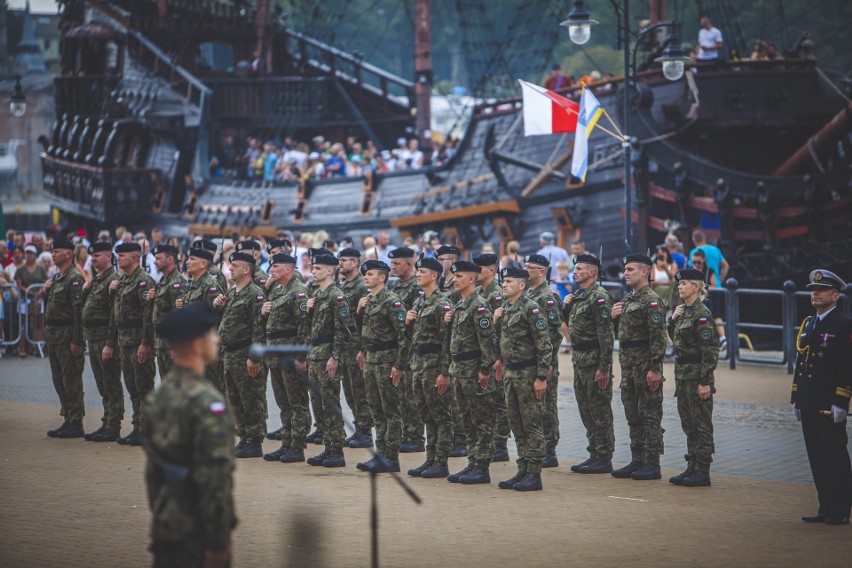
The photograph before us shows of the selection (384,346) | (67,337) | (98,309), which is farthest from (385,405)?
(67,337)

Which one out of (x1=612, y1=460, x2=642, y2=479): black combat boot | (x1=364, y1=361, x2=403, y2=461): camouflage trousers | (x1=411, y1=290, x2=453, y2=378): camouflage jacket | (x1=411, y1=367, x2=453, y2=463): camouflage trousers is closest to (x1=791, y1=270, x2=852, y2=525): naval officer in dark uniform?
(x1=612, y1=460, x2=642, y2=479): black combat boot

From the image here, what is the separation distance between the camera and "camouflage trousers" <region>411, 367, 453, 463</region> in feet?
37.7

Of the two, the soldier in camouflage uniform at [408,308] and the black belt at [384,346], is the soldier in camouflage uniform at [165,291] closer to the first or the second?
the soldier in camouflage uniform at [408,308]

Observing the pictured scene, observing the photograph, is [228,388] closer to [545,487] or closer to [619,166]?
[545,487]

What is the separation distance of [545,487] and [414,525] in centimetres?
179

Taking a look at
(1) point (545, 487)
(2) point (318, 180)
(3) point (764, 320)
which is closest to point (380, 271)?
(1) point (545, 487)

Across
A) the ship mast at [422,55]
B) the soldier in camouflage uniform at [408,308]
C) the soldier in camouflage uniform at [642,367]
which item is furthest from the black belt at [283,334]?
the ship mast at [422,55]

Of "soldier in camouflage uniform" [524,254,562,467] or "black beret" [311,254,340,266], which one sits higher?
"black beret" [311,254,340,266]

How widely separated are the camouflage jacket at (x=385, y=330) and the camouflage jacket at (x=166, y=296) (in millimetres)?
2199

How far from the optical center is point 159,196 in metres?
34.3

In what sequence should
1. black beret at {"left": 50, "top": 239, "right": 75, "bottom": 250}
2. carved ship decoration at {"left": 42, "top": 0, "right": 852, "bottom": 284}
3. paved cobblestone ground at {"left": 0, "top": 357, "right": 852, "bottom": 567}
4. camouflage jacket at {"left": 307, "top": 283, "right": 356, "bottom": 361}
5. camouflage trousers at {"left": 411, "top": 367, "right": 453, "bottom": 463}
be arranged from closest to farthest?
paved cobblestone ground at {"left": 0, "top": 357, "right": 852, "bottom": 567} < camouflage trousers at {"left": 411, "top": 367, "right": 453, "bottom": 463} < camouflage jacket at {"left": 307, "top": 283, "right": 356, "bottom": 361} < black beret at {"left": 50, "top": 239, "right": 75, "bottom": 250} < carved ship decoration at {"left": 42, "top": 0, "right": 852, "bottom": 284}

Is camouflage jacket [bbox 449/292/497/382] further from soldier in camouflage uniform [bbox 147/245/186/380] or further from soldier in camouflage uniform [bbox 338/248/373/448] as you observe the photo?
soldier in camouflage uniform [bbox 147/245/186/380]

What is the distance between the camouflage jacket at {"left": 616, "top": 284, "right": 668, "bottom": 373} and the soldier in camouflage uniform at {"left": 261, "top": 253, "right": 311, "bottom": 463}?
9.47ft

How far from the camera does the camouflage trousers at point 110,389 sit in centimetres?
1360
